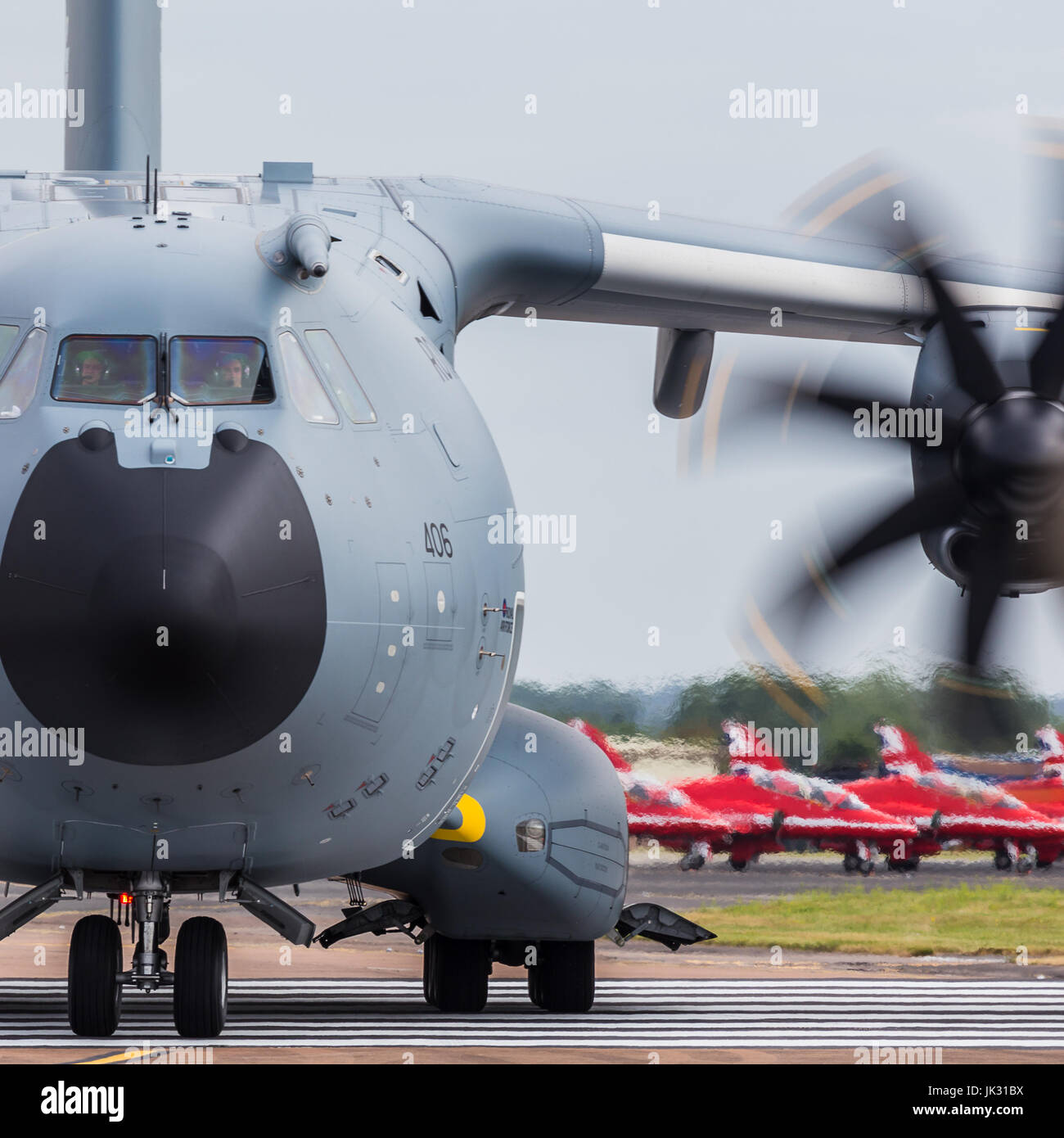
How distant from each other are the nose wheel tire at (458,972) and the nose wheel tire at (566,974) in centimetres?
36

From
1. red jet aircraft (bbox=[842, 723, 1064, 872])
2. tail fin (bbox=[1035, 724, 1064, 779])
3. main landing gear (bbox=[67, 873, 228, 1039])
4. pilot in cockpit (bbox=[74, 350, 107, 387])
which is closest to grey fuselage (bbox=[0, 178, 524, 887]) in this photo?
pilot in cockpit (bbox=[74, 350, 107, 387])

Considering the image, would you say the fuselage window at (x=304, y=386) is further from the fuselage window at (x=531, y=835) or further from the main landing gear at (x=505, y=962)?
the main landing gear at (x=505, y=962)

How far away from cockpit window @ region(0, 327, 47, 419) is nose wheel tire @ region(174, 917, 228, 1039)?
2189 millimetres

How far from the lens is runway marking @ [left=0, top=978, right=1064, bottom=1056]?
34.3 ft

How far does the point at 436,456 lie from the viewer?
326 inches

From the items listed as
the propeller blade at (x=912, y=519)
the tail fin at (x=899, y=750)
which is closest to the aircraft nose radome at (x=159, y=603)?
the propeller blade at (x=912, y=519)

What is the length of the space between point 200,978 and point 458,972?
446cm

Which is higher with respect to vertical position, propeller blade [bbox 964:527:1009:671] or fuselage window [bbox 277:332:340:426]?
fuselage window [bbox 277:332:340:426]

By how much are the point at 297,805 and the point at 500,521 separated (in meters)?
1.77

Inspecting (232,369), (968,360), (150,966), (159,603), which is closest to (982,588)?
(968,360)

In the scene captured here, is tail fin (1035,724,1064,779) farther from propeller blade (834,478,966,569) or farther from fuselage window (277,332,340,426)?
fuselage window (277,332,340,426)

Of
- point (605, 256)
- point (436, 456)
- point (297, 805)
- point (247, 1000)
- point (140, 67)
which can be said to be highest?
point (140, 67)
